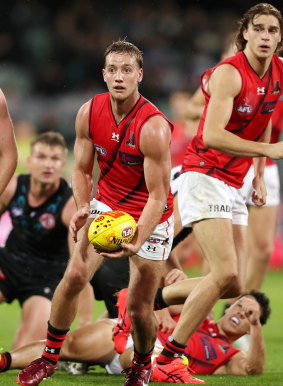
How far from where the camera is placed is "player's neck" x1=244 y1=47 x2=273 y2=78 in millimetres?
4648

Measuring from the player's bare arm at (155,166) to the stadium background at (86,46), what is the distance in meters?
10.1

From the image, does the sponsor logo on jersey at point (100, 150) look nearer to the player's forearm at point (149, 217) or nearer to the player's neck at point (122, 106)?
the player's neck at point (122, 106)

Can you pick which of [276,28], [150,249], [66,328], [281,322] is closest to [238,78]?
[276,28]

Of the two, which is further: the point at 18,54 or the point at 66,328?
the point at 18,54

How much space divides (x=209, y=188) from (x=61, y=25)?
37.6ft

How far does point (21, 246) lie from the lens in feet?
19.9

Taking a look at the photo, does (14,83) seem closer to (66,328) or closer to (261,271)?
(261,271)

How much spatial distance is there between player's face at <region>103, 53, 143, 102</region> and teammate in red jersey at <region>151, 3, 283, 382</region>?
545mm

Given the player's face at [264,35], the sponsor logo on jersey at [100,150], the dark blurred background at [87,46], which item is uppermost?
the dark blurred background at [87,46]

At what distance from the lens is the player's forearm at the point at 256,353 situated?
16.5 feet

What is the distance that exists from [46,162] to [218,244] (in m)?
1.88

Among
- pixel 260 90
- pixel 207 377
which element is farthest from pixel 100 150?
pixel 207 377

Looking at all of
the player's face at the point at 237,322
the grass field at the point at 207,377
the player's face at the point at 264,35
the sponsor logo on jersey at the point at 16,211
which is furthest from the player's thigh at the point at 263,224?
the player's face at the point at 264,35

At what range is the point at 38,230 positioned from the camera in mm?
5953
